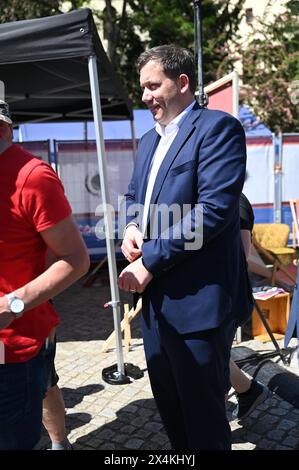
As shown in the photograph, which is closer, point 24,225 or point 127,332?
point 24,225

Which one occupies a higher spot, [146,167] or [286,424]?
[146,167]

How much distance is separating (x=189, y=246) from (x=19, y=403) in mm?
816

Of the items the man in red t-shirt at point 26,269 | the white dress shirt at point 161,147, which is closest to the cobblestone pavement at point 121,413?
the man in red t-shirt at point 26,269

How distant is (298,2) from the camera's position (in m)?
3.72

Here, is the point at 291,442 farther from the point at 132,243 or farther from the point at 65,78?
the point at 65,78

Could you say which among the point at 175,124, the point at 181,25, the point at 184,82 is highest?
the point at 181,25

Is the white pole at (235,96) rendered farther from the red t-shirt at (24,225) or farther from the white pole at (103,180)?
the red t-shirt at (24,225)

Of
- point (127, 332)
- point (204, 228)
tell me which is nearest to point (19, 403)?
point (204, 228)

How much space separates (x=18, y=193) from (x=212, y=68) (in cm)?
1599

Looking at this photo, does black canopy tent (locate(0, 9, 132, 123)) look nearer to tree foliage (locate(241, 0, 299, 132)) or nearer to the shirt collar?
the shirt collar

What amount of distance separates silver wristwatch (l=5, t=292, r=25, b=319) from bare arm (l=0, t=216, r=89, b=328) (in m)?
0.01

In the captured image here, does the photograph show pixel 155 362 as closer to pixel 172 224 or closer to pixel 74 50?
pixel 172 224

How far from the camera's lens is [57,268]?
153cm

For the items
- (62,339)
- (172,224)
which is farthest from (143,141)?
(62,339)
